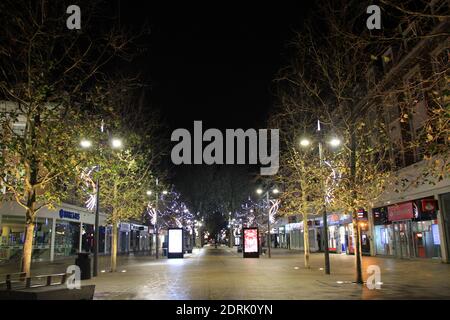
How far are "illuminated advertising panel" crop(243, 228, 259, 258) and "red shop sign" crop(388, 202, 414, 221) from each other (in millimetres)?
10828

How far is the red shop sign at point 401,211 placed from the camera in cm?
2936

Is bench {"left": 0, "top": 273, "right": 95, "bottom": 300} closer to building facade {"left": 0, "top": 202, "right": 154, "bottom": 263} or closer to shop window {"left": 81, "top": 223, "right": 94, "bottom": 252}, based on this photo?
building facade {"left": 0, "top": 202, "right": 154, "bottom": 263}

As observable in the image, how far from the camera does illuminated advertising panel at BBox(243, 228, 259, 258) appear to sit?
3772 cm

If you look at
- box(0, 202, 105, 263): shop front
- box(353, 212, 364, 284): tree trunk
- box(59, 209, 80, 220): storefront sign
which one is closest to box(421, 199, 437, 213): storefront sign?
box(353, 212, 364, 284): tree trunk

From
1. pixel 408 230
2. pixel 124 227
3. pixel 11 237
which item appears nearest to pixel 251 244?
pixel 408 230

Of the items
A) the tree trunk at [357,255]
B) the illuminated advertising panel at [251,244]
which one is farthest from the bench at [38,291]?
the illuminated advertising panel at [251,244]

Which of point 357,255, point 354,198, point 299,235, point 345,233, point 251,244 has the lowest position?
point 357,255

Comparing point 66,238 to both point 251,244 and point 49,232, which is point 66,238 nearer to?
point 49,232

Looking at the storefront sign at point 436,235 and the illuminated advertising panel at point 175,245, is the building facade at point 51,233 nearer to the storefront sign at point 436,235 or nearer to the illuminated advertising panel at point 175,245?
the illuminated advertising panel at point 175,245

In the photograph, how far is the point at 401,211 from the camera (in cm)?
3081

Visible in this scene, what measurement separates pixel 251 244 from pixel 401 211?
1247cm

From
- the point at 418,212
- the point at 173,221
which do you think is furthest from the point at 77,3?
the point at 173,221

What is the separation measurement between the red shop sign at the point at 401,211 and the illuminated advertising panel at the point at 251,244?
10828 millimetres
